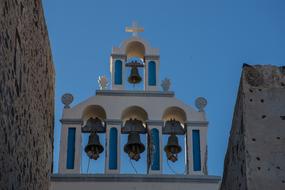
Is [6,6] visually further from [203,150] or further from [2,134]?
[203,150]

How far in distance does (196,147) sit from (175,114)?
0.83m

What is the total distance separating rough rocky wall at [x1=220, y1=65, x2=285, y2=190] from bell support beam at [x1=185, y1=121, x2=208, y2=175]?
9.04m

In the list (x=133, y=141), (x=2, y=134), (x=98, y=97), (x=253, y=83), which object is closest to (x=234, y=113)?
(x=253, y=83)

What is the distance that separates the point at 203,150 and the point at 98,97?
2.34m

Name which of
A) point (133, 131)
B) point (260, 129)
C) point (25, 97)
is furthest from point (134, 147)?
point (260, 129)

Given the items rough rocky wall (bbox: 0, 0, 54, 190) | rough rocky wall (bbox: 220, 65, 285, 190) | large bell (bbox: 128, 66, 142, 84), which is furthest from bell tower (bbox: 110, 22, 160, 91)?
rough rocky wall (bbox: 220, 65, 285, 190)

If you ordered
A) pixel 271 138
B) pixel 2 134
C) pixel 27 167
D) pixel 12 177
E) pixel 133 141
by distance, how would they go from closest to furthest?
pixel 271 138
pixel 2 134
pixel 12 177
pixel 27 167
pixel 133 141

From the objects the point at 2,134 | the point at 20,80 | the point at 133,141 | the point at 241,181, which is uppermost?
the point at 133,141

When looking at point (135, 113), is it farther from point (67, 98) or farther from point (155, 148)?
point (67, 98)

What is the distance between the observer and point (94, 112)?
16.3 meters

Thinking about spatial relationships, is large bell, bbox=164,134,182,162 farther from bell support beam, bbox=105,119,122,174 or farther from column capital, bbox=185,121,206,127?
bell support beam, bbox=105,119,122,174

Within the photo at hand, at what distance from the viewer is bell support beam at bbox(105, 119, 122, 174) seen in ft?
51.1

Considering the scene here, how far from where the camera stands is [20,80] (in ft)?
25.0

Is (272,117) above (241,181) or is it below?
above
